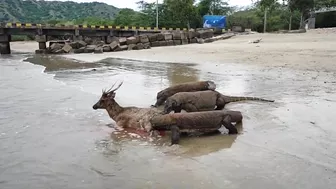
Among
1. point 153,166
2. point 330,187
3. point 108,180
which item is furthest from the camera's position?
point 153,166

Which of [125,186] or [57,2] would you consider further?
[57,2]

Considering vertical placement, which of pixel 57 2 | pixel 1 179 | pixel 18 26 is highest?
pixel 57 2

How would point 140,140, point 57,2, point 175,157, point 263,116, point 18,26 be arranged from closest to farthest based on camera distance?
point 175,157 < point 140,140 < point 263,116 < point 18,26 < point 57,2

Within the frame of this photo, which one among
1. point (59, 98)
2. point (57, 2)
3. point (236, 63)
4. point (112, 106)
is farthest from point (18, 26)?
point (57, 2)

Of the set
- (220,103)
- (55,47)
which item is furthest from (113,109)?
(55,47)

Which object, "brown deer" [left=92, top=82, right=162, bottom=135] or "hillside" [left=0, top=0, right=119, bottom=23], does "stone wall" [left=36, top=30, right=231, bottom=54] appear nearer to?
"brown deer" [left=92, top=82, right=162, bottom=135]

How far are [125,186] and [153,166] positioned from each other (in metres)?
0.64

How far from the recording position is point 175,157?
16.0 feet

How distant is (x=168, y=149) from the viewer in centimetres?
523

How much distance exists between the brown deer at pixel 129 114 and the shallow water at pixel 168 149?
0.22 metres

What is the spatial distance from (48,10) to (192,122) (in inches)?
4596

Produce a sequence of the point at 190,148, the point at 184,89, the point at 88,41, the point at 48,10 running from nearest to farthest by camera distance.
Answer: the point at 190,148 → the point at 184,89 → the point at 88,41 → the point at 48,10

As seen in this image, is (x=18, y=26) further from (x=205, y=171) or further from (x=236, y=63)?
(x=205, y=171)

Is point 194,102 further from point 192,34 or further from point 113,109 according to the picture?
point 192,34
